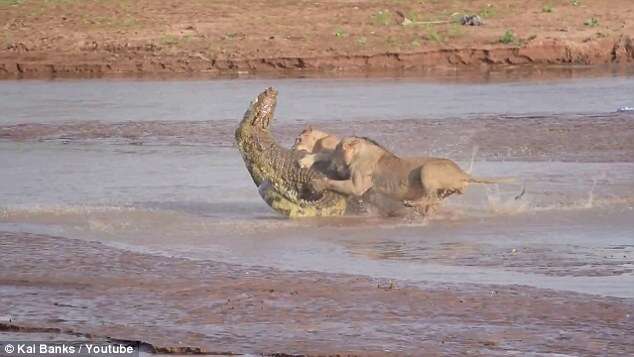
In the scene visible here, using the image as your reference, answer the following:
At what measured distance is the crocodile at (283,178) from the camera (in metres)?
11.4

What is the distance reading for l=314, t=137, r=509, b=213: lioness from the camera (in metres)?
11.1

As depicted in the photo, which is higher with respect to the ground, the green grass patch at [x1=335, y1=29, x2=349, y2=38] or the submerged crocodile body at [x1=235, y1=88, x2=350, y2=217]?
the submerged crocodile body at [x1=235, y1=88, x2=350, y2=217]

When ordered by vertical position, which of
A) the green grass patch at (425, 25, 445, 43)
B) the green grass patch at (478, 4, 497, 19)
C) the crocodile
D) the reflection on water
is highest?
the crocodile

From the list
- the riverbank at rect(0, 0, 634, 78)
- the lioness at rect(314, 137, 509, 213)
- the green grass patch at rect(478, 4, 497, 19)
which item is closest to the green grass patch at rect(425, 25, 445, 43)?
the riverbank at rect(0, 0, 634, 78)

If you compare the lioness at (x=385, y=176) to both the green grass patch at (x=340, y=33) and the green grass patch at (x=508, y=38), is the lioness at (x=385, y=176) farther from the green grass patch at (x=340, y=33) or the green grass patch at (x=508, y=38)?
the green grass patch at (x=340, y=33)

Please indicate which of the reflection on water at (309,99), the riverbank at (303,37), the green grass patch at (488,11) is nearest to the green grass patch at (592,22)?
the riverbank at (303,37)

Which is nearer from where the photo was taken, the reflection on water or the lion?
the lion

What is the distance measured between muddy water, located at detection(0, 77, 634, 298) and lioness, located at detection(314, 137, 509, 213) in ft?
0.67

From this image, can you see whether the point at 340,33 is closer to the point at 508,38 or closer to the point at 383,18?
the point at 383,18

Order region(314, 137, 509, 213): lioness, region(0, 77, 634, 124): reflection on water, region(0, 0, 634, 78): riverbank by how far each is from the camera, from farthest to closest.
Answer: region(0, 0, 634, 78): riverbank < region(0, 77, 634, 124): reflection on water < region(314, 137, 509, 213): lioness

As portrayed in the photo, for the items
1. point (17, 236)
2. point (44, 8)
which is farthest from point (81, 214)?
point (44, 8)

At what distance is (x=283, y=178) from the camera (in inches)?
451

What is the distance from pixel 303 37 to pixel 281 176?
14652 mm

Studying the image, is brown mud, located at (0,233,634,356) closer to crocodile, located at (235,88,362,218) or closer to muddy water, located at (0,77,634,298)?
muddy water, located at (0,77,634,298)
